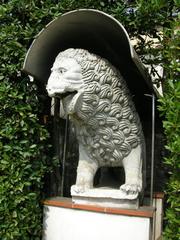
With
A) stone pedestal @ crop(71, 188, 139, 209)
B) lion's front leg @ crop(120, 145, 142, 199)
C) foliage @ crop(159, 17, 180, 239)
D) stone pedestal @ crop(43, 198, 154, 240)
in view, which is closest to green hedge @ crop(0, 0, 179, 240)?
stone pedestal @ crop(43, 198, 154, 240)

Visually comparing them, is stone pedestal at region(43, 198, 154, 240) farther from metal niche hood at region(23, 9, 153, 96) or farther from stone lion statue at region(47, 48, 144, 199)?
metal niche hood at region(23, 9, 153, 96)

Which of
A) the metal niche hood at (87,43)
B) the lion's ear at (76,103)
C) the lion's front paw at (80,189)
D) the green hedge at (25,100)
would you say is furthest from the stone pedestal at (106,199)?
the metal niche hood at (87,43)

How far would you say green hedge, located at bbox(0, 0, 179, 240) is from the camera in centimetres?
339

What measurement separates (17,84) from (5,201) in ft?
3.53

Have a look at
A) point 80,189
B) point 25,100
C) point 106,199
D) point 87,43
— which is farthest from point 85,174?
point 87,43

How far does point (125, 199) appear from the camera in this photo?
329 cm

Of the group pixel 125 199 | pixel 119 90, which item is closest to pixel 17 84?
pixel 119 90

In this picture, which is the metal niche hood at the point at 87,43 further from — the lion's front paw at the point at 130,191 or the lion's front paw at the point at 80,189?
the lion's front paw at the point at 80,189

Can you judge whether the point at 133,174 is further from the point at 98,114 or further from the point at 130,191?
the point at 98,114

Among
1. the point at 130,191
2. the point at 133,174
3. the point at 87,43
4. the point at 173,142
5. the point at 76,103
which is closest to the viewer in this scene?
the point at 173,142

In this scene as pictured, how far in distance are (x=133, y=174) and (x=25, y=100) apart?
3.98 feet

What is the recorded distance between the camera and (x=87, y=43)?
12.2 ft

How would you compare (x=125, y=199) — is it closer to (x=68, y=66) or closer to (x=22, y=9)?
(x=68, y=66)

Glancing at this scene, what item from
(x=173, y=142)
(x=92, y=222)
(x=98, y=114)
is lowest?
(x=92, y=222)
